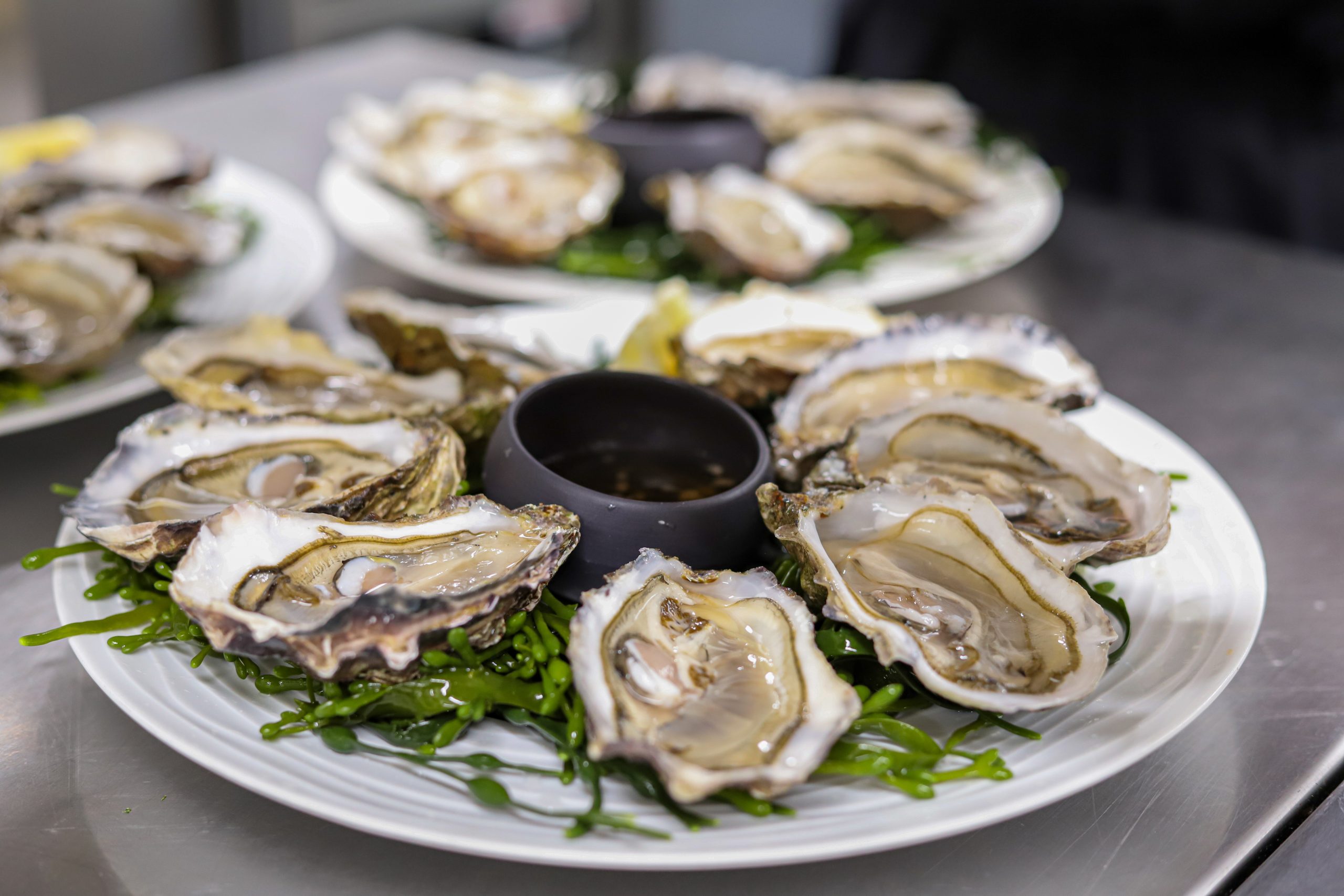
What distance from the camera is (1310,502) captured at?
1.21m

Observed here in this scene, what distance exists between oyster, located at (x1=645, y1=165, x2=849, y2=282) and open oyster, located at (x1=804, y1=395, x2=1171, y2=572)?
0.56m

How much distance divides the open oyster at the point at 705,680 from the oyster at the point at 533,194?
836 mm

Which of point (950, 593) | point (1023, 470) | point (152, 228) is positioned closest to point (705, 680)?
point (950, 593)

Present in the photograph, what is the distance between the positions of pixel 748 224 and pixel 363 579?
958mm

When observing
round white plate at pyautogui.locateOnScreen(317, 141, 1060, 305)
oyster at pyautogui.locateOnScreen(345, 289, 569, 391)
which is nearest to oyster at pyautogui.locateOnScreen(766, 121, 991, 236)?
round white plate at pyautogui.locateOnScreen(317, 141, 1060, 305)

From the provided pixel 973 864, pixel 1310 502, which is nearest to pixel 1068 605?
pixel 973 864

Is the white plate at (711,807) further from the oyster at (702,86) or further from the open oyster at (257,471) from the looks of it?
the oyster at (702,86)

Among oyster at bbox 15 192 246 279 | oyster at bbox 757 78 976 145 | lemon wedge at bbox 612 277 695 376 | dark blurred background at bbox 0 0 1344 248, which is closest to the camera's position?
lemon wedge at bbox 612 277 695 376

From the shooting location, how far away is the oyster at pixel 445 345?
101 cm

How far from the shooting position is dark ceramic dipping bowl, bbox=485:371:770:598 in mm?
777

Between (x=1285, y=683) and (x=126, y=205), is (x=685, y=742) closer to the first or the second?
(x=1285, y=683)

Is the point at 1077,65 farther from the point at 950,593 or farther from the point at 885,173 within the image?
the point at 950,593

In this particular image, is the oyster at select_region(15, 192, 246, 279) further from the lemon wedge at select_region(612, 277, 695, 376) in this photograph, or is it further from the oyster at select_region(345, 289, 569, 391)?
the lemon wedge at select_region(612, 277, 695, 376)

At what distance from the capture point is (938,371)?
1062 mm
